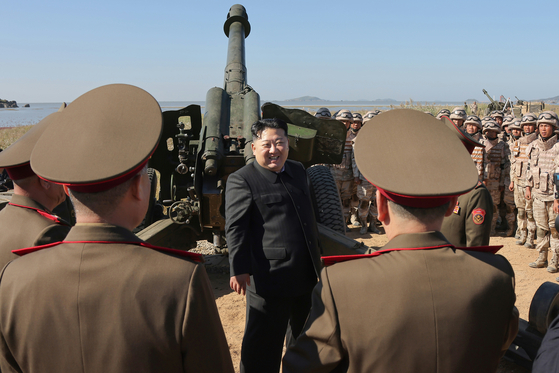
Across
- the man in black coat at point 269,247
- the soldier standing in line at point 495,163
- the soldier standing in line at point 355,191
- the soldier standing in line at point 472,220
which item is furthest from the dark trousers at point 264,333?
the soldier standing in line at point 495,163

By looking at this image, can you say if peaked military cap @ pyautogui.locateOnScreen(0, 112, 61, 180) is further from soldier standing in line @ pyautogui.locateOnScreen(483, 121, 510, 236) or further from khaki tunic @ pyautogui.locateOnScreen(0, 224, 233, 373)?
soldier standing in line @ pyautogui.locateOnScreen(483, 121, 510, 236)

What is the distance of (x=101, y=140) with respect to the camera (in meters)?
1.30

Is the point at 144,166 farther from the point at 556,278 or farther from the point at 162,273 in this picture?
the point at 556,278

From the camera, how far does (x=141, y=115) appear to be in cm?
135

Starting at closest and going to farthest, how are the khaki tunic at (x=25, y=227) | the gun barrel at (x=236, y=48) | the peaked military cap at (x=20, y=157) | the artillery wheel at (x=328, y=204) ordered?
the khaki tunic at (x=25, y=227)
the peaked military cap at (x=20, y=157)
the artillery wheel at (x=328, y=204)
the gun barrel at (x=236, y=48)

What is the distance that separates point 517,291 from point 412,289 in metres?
4.87

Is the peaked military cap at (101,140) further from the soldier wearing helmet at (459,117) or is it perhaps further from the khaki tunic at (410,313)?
the soldier wearing helmet at (459,117)

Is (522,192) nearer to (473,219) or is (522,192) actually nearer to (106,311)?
(473,219)

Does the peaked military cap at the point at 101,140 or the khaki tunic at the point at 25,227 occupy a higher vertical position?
the peaked military cap at the point at 101,140

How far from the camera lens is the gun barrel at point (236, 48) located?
556cm

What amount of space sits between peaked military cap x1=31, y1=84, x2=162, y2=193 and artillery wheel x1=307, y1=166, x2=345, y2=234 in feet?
11.0

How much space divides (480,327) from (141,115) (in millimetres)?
1224

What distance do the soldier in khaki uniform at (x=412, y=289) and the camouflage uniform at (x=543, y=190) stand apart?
5745 mm

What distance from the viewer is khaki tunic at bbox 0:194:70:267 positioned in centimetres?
184
